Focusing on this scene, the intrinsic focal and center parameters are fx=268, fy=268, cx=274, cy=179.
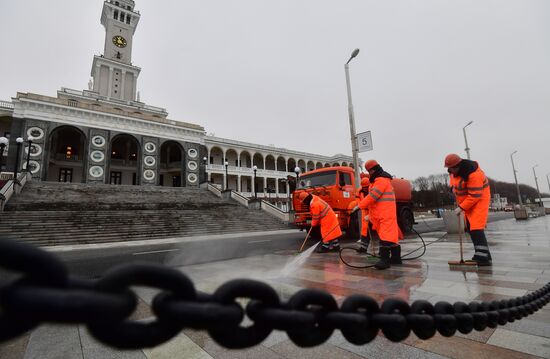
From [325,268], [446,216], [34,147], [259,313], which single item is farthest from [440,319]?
[34,147]

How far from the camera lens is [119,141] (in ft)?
128

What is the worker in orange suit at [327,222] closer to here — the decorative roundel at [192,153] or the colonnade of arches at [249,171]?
the decorative roundel at [192,153]

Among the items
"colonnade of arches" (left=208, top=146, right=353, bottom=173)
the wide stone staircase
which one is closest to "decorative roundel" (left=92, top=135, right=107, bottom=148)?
the wide stone staircase

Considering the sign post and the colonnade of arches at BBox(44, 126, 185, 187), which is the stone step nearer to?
the sign post

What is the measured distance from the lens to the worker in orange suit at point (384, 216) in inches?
207

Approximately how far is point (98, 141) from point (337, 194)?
3041 cm

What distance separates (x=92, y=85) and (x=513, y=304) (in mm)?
60448

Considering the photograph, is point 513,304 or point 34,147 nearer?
point 513,304

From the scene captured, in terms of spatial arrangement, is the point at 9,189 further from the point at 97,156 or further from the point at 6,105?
the point at 6,105

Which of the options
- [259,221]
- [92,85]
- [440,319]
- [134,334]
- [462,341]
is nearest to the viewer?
[134,334]

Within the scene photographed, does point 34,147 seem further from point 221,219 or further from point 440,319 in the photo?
point 440,319

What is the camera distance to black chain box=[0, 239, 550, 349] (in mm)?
430

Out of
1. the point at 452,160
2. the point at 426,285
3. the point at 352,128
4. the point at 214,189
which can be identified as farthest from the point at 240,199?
the point at 426,285

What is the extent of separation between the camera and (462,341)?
2.23 meters
